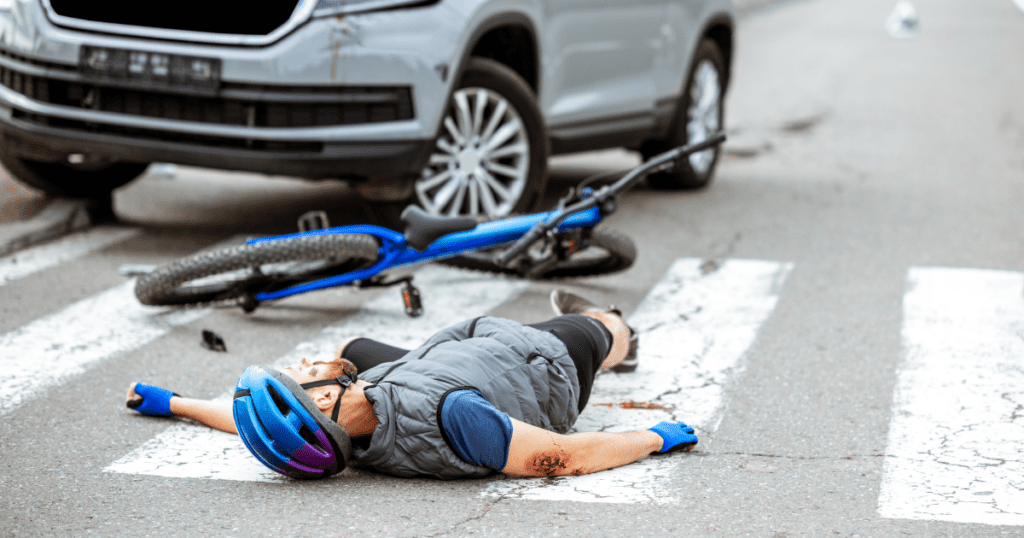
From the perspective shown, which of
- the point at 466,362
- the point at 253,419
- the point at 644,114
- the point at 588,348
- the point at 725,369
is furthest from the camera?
the point at 644,114

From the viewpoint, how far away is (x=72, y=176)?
7.05 meters

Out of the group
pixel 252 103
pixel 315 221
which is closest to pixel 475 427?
pixel 315 221

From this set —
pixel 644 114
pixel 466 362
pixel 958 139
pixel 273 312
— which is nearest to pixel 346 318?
pixel 273 312

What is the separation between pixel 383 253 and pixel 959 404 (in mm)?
2477

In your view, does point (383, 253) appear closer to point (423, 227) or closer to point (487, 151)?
point (423, 227)

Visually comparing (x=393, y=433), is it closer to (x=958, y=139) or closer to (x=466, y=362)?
(x=466, y=362)

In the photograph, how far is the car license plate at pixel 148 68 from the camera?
5785 millimetres

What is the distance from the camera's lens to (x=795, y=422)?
4.21 m

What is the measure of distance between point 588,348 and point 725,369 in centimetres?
97

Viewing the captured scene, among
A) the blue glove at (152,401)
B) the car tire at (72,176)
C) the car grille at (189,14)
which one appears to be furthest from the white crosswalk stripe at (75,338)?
the car tire at (72,176)

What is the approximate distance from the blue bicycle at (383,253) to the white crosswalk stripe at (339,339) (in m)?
0.13

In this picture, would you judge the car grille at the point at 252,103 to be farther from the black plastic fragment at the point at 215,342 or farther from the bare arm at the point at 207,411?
the bare arm at the point at 207,411

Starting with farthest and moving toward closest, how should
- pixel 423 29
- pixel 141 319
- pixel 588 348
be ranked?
pixel 423 29 < pixel 141 319 < pixel 588 348

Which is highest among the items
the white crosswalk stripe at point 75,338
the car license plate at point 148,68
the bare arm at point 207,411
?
the car license plate at point 148,68
